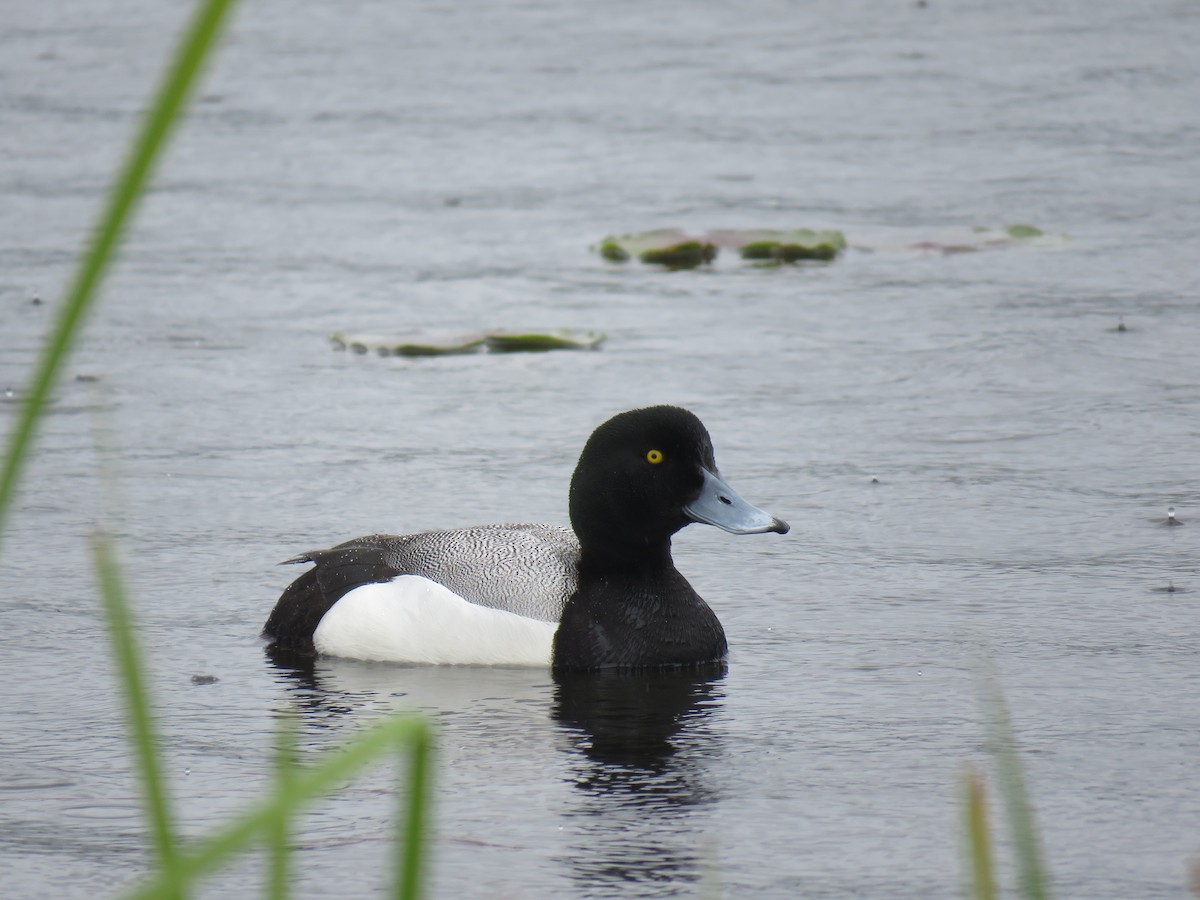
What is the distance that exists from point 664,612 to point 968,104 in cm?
1062

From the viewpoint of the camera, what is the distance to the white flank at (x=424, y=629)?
642 cm

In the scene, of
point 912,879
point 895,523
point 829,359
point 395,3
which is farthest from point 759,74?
point 912,879

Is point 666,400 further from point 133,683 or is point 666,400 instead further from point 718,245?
point 133,683

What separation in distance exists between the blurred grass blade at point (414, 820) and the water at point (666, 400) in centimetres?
38

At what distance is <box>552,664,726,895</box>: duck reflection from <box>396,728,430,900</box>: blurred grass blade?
9.71ft

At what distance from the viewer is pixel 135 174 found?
1.00m

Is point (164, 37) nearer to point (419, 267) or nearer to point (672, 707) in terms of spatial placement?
point (419, 267)

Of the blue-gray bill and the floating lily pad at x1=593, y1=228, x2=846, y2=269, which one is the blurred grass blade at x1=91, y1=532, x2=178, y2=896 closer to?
the blue-gray bill

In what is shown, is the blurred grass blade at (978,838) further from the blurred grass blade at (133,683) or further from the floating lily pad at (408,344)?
the floating lily pad at (408,344)

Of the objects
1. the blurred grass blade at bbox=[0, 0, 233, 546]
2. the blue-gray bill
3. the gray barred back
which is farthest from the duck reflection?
the blurred grass blade at bbox=[0, 0, 233, 546]

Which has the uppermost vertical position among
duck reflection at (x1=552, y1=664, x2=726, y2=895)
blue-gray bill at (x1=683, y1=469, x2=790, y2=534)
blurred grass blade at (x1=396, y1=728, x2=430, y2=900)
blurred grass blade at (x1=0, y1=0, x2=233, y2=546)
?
blurred grass blade at (x1=0, y1=0, x2=233, y2=546)

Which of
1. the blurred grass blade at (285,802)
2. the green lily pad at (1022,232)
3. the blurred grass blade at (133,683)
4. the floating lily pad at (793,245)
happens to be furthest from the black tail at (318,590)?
the green lily pad at (1022,232)

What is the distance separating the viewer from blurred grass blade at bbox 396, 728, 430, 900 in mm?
1107

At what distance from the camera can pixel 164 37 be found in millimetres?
19906
